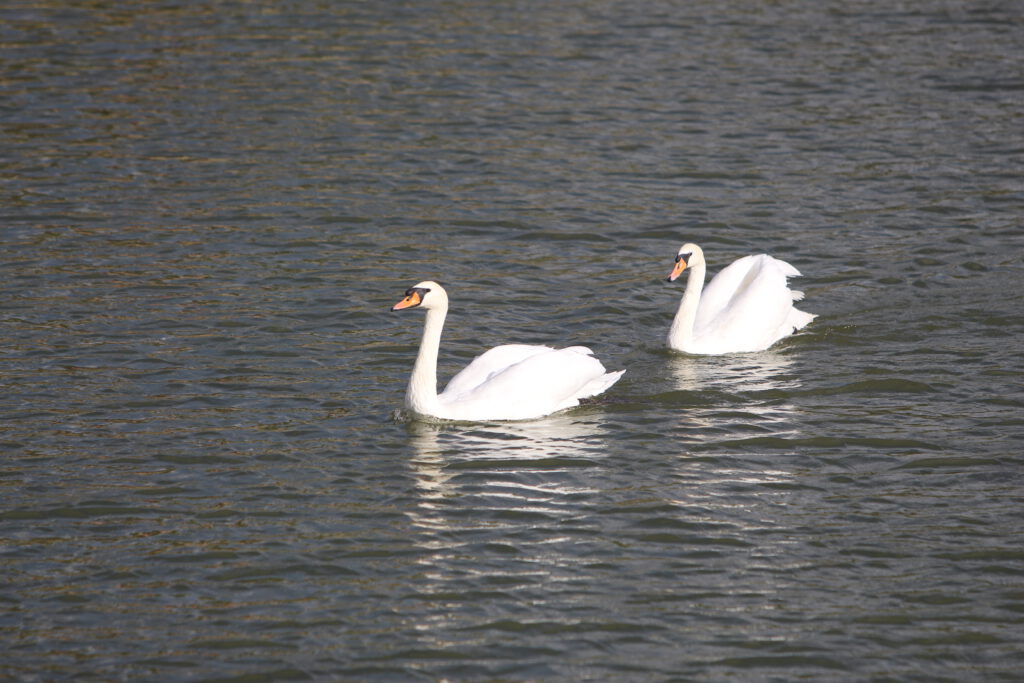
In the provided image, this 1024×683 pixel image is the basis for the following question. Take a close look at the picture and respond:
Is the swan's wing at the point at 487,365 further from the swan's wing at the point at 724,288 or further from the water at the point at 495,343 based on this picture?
the swan's wing at the point at 724,288

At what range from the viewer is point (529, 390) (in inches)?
455

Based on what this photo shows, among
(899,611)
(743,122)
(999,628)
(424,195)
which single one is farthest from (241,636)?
(743,122)

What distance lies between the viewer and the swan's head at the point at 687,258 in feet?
43.8

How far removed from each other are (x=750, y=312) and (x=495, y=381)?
9.81ft

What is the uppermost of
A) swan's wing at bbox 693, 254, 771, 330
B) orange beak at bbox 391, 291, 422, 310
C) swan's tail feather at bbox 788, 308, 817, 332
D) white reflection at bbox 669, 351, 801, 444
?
orange beak at bbox 391, 291, 422, 310

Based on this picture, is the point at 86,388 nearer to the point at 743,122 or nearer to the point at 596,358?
the point at 596,358

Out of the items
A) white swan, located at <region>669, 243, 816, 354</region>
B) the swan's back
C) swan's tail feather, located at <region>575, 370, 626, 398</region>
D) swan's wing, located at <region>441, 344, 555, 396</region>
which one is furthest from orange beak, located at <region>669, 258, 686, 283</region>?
swan's wing, located at <region>441, 344, 555, 396</region>

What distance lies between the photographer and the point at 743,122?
20.3 meters

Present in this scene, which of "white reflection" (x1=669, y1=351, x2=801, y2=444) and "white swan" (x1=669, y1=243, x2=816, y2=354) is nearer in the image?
"white reflection" (x1=669, y1=351, x2=801, y2=444)

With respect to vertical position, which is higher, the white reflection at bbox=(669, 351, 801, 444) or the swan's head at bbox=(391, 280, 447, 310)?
the swan's head at bbox=(391, 280, 447, 310)

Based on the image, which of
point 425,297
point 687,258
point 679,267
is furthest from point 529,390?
point 687,258

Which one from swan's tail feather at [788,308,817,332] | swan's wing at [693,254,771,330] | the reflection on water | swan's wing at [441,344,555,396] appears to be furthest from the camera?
swan's wing at [693,254,771,330]

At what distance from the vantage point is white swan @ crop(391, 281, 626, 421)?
11.4 metres

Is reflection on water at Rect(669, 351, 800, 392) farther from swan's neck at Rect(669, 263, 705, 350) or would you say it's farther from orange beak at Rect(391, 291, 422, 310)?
orange beak at Rect(391, 291, 422, 310)
